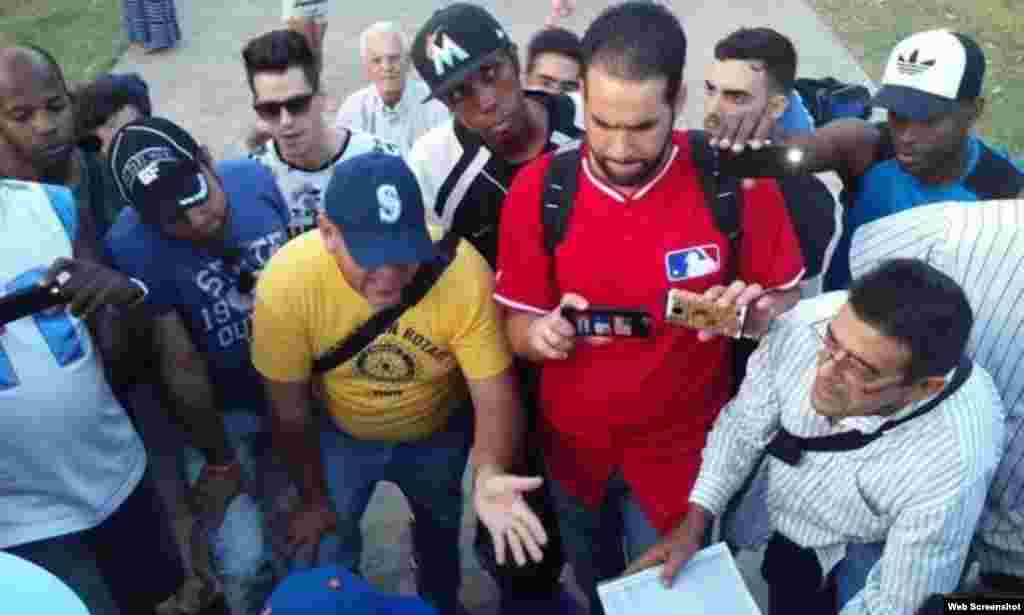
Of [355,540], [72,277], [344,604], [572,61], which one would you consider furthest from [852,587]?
[572,61]

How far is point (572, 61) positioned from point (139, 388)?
7.90 feet

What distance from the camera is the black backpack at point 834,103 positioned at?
14.4 feet

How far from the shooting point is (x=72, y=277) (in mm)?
2623

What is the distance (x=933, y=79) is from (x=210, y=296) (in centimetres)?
267

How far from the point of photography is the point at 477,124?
3.24 metres

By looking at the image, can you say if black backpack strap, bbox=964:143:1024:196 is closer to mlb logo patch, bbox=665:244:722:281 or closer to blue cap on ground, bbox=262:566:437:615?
mlb logo patch, bbox=665:244:722:281

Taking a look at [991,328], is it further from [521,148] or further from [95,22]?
[95,22]

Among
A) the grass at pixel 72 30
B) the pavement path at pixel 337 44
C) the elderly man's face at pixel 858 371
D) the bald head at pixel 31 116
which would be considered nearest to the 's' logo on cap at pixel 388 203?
the elderly man's face at pixel 858 371

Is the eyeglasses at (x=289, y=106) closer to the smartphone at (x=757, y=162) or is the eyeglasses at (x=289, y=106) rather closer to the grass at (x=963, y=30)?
the smartphone at (x=757, y=162)

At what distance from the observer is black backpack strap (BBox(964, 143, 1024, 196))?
3283mm

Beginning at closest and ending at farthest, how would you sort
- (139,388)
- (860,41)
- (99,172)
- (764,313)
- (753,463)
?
1. (764,313)
2. (753,463)
3. (139,388)
4. (99,172)
5. (860,41)

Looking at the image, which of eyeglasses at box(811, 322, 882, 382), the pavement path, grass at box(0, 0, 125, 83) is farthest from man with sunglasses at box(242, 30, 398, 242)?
grass at box(0, 0, 125, 83)

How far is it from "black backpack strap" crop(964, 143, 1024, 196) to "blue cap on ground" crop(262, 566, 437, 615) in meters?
2.38

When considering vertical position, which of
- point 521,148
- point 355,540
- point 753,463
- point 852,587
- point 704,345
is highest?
point 521,148
